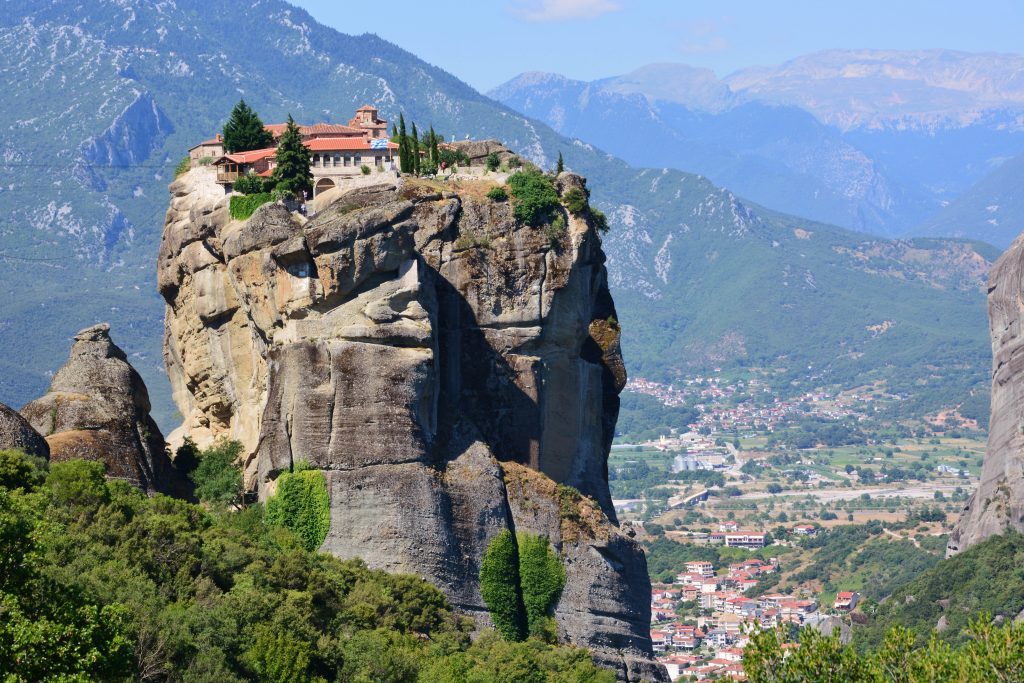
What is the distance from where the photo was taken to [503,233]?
69.4 metres

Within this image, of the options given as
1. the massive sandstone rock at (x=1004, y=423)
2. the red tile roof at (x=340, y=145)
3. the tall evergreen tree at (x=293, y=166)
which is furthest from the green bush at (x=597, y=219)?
the massive sandstone rock at (x=1004, y=423)

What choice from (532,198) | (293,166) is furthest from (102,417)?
(532,198)

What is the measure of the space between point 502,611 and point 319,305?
11303mm

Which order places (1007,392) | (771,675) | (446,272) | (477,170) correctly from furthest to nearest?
(1007,392) < (477,170) < (446,272) < (771,675)

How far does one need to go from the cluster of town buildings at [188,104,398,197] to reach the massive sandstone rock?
41.8 metres

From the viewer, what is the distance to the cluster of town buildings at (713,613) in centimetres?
A: 13462

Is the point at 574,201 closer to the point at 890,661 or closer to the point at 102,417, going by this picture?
the point at 102,417

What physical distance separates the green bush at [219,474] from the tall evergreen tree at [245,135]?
13.9m

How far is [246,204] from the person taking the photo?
70.4m

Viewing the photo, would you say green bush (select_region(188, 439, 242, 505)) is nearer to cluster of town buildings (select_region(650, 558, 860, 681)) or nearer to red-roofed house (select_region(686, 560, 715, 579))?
cluster of town buildings (select_region(650, 558, 860, 681))

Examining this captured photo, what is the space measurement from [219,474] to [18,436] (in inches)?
424

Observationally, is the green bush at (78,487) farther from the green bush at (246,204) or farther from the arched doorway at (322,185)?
the arched doorway at (322,185)

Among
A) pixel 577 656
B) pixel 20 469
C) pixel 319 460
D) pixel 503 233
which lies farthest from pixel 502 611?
pixel 20 469

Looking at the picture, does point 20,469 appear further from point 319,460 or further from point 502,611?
point 502,611
